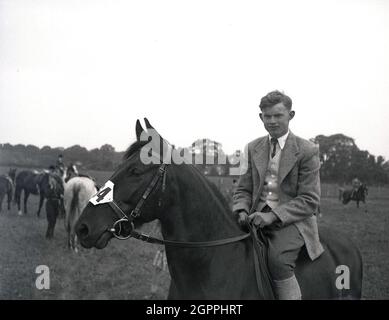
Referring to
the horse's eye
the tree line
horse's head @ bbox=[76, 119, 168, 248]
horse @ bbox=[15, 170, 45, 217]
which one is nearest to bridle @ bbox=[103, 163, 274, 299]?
horse's head @ bbox=[76, 119, 168, 248]

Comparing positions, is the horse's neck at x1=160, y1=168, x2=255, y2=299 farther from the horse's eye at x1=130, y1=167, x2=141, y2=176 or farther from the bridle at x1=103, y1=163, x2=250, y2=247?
the horse's eye at x1=130, y1=167, x2=141, y2=176

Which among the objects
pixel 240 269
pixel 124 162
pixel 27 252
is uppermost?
pixel 124 162

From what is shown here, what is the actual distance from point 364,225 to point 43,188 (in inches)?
264

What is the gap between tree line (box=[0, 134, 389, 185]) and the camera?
22.7 ft

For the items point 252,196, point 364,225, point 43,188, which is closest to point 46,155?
point 43,188

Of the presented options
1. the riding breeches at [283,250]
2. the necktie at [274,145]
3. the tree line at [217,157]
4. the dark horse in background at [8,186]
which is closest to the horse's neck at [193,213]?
the riding breeches at [283,250]

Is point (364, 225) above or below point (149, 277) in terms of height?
above

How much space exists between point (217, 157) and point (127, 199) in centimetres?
402

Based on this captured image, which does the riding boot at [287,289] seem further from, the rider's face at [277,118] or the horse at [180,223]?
the rider's face at [277,118]

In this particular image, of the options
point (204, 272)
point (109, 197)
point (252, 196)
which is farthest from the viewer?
point (252, 196)

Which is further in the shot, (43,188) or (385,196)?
(43,188)
